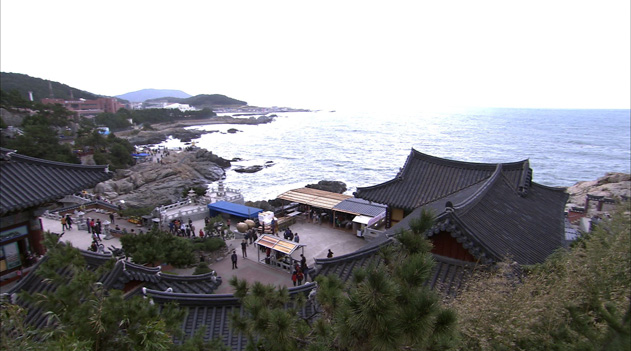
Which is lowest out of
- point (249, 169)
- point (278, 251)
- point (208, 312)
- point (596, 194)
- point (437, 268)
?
point (249, 169)

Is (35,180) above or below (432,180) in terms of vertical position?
above

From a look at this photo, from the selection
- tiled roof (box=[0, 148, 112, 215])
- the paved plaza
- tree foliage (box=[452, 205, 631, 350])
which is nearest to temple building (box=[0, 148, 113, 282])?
tiled roof (box=[0, 148, 112, 215])

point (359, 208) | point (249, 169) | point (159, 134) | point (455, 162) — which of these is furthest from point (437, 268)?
point (159, 134)

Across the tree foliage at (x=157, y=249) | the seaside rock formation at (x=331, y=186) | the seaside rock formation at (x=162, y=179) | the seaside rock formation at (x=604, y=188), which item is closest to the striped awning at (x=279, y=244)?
the tree foliage at (x=157, y=249)

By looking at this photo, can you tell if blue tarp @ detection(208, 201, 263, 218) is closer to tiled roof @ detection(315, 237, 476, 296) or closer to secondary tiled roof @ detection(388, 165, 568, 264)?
secondary tiled roof @ detection(388, 165, 568, 264)

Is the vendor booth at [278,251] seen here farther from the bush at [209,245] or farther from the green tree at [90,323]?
the green tree at [90,323]

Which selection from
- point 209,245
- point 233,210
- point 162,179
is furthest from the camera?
point 162,179

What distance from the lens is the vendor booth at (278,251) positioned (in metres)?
16.5

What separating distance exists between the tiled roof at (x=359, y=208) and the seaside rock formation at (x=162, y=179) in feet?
69.0

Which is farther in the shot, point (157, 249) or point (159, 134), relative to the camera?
point (159, 134)

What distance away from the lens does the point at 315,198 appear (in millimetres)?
25422

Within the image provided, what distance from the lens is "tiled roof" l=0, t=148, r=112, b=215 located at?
24.0 ft

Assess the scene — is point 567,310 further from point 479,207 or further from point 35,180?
point 35,180

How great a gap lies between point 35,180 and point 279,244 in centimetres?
1074
